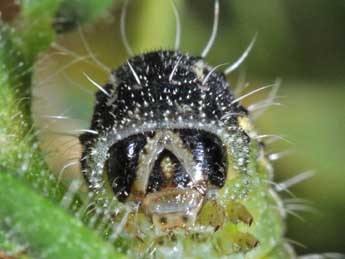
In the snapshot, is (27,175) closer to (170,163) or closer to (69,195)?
(69,195)

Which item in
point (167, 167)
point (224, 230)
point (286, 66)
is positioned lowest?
point (224, 230)

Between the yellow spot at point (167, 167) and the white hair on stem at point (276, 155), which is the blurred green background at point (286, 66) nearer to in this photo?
the white hair on stem at point (276, 155)

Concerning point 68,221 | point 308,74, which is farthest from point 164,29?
point 68,221

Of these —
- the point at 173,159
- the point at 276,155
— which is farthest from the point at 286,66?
the point at 173,159

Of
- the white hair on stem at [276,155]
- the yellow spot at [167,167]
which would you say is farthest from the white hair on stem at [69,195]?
the white hair on stem at [276,155]

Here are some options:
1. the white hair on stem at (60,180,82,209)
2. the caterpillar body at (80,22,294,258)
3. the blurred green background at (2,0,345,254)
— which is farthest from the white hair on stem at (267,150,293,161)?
the white hair on stem at (60,180,82,209)

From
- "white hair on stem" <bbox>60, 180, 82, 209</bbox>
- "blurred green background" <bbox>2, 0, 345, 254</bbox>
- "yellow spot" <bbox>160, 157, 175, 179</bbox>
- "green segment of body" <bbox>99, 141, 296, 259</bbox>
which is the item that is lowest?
"green segment of body" <bbox>99, 141, 296, 259</bbox>

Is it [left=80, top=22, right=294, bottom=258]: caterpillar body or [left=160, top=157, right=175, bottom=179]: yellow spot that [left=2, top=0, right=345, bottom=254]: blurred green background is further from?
[left=160, top=157, right=175, bottom=179]: yellow spot
